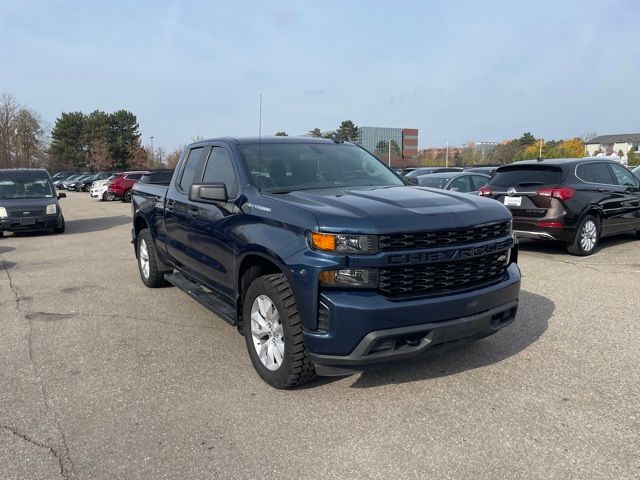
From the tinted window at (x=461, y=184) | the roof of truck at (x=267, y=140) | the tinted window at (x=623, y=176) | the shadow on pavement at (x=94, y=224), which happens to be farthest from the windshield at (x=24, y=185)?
the tinted window at (x=623, y=176)

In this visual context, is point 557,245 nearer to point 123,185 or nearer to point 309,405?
point 309,405

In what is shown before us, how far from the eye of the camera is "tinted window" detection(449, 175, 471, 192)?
442 inches

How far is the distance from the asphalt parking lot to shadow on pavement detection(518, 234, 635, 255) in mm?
3582

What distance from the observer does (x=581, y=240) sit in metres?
8.49

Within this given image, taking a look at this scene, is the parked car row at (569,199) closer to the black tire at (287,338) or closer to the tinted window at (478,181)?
the tinted window at (478,181)

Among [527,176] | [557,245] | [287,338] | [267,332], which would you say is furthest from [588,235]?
[287,338]

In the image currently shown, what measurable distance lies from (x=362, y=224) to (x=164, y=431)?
69.6 inches

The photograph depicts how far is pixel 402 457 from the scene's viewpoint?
2.88m

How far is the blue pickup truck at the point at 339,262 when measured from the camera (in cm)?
319

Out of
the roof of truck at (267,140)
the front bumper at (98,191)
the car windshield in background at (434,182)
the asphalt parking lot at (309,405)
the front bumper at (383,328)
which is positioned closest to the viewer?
the asphalt parking lot at (309,405)

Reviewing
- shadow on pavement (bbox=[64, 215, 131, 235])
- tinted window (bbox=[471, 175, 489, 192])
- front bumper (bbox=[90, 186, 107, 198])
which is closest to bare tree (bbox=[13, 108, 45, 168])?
front bumper (bbox=[90, 186, 107, 198])

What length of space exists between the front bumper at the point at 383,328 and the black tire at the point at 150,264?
12.4 feet

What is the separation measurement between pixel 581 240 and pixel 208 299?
6.50m

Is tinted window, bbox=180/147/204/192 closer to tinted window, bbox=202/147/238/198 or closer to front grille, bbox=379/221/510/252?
tinted window, bbox=202/147/238/198
